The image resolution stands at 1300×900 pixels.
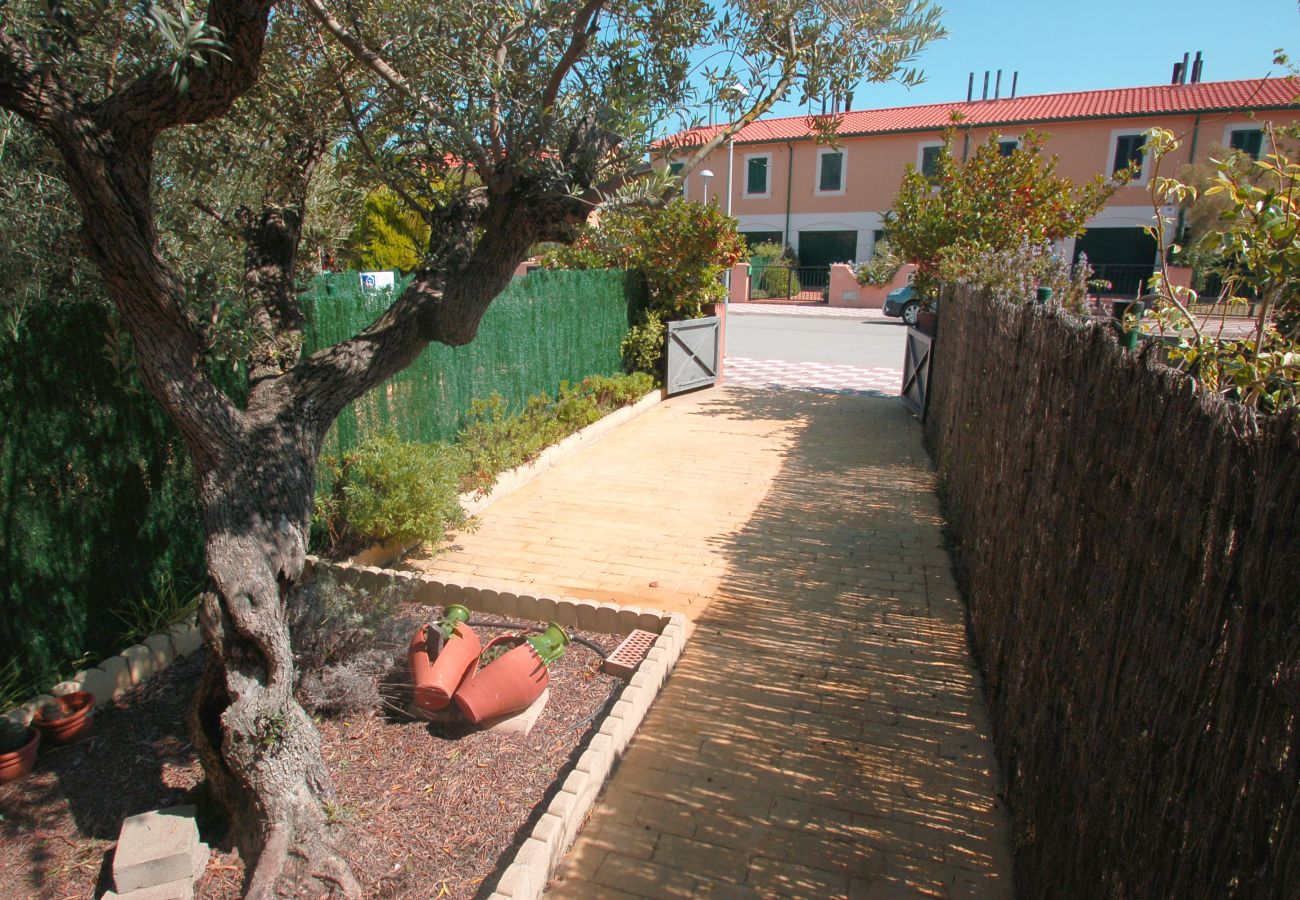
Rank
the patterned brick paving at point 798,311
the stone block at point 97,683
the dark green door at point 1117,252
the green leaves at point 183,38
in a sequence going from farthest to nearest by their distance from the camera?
the dark green door at point 1117,252, the patterned brick paving at point 798,311, the stone block at point 97,683, the green leaves at point 183,38

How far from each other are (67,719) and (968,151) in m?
35.3

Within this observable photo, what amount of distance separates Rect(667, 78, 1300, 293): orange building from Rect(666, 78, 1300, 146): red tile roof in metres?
0.05

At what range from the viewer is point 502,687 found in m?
3.67

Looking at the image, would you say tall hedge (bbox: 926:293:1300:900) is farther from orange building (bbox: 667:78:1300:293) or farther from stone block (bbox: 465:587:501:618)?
orange building (bbox: 667:78:1300:293)

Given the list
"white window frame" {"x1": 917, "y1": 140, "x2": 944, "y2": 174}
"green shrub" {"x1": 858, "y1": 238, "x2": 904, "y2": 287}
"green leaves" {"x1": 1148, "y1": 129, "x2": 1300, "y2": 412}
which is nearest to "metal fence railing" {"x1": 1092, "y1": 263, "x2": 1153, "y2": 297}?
"green shrub" {"x1": 858, "y1": 238, "x2": 904, "y2": 287}

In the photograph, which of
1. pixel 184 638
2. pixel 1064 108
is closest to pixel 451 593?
pixel 184 638

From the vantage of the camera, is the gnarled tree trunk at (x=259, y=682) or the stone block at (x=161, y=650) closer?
the gnarled tree trunk at (x=259, y=682)

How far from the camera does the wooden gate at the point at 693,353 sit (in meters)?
12.2

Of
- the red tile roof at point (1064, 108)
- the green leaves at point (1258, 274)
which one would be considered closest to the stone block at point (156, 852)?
the green leaves at point (1258, 274)

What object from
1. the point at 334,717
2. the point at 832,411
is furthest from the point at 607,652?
the point at 832,411

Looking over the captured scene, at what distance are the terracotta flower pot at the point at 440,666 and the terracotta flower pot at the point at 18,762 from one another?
160 cm

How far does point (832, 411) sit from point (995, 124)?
84.6 ft

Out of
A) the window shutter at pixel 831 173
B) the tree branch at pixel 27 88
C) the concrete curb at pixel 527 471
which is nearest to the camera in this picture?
the tree branch at pixel 27 88

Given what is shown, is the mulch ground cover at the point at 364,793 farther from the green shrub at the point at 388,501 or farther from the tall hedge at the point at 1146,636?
the tall hedge at the point at 1146,636
